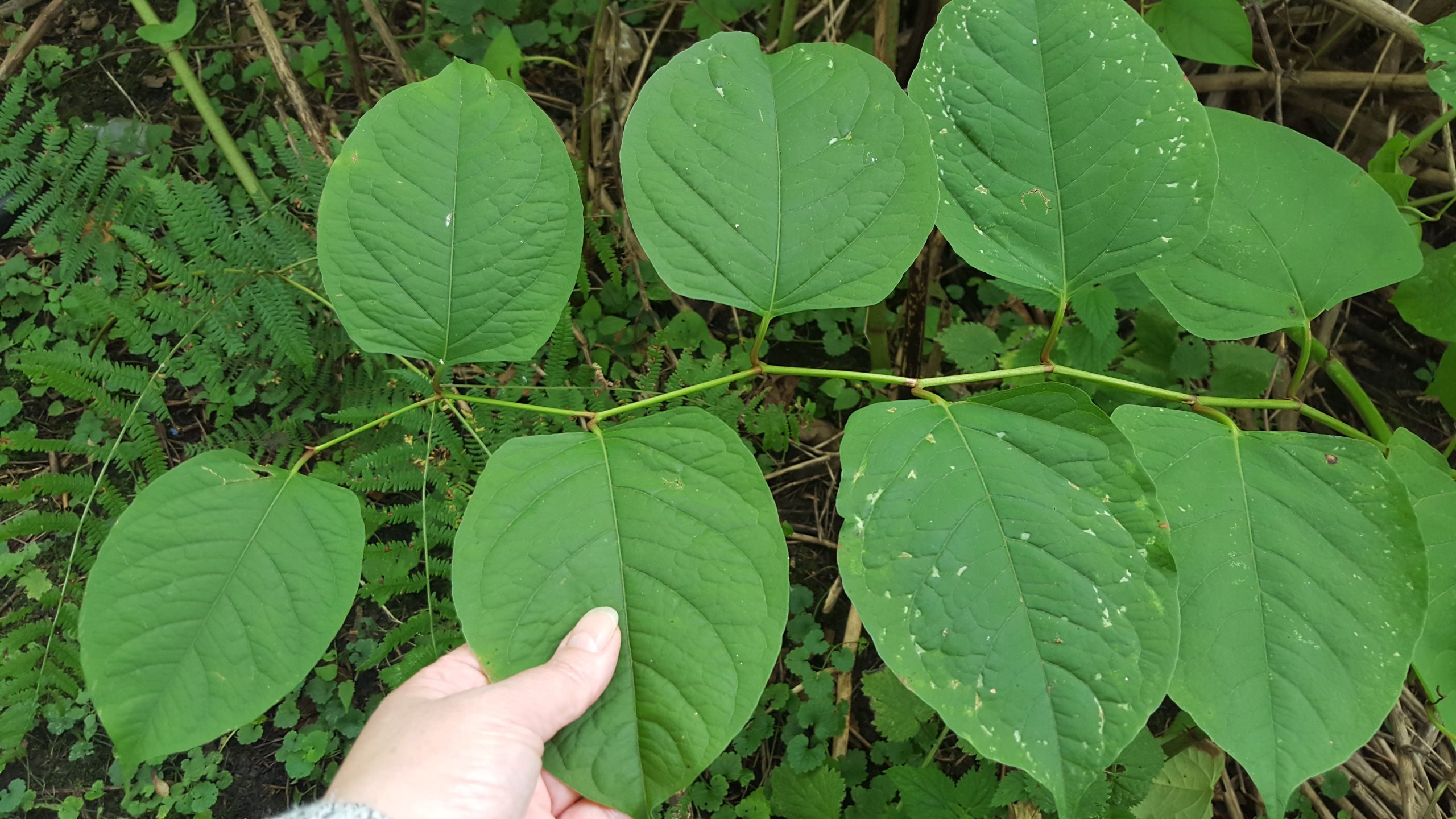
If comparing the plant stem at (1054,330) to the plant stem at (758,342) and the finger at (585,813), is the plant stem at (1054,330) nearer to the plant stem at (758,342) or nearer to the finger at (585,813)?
the plant stem at (758,342)

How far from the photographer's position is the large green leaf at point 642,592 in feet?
3.34

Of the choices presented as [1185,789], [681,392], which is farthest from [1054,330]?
[1185,789]

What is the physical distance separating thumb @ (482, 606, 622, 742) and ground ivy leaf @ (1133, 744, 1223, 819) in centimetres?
173

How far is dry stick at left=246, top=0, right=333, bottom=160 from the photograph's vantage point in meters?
2.55

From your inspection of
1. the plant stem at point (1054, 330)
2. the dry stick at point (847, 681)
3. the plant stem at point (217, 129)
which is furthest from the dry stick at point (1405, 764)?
the plant stem at point (217, 129)

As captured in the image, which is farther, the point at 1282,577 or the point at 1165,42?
the point at 1165,42

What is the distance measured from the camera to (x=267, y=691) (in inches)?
41.1

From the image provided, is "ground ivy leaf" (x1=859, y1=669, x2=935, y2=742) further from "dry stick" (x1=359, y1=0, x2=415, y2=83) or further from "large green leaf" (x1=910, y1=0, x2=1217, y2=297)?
"dry stick" (x1=359, y1=0, x2=415, y2=83)

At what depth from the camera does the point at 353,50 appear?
2.59 meters

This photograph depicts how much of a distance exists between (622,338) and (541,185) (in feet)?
5.05

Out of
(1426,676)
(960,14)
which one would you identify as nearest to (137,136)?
(960,14)

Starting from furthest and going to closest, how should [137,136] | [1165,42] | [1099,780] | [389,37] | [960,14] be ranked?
[137,136], [389,37], [1165,42], [1099,780], [960,14]

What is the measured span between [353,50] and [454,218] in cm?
187

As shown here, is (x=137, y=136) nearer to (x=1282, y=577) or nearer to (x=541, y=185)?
(x=541, y=185)
